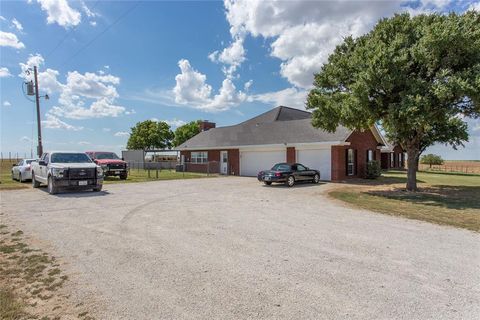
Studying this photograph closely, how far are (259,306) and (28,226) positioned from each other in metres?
6.84

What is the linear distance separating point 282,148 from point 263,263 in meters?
20.3

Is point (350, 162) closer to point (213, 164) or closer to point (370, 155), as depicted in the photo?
point (370, 155)

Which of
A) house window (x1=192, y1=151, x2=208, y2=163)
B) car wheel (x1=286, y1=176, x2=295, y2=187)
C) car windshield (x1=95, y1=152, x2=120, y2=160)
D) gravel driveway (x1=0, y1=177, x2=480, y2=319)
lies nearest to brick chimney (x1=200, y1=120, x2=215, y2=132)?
house window (x1=192, y1=151, x2=208, y2=163)

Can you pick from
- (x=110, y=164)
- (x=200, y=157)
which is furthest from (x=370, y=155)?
(x=110, y=164)

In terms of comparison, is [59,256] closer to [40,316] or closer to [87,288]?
[87,288]

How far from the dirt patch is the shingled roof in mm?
19188

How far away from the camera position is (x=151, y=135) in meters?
61.7

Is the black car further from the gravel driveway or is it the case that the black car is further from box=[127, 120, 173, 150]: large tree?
box=[127, 120, 173, 150]: large tree

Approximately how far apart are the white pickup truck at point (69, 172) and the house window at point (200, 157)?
17682mm

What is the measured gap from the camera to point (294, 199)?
13.0m

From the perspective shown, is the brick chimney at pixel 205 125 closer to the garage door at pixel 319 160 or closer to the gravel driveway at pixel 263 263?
the garage door at pixel 319 160

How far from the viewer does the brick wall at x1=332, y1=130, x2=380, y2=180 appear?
2178cm

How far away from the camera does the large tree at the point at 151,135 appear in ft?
203

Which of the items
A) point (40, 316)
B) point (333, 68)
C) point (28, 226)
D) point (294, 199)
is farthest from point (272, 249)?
point (333, 68)
